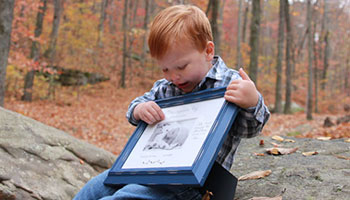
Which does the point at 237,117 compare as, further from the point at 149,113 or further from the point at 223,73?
the point at 149,113

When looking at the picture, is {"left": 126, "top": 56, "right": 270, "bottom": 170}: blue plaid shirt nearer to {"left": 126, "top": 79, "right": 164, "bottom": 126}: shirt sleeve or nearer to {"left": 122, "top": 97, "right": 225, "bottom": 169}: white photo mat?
{"left": 126, "top": 79, "right": 164, "bottom": 126}: shirt sleeve

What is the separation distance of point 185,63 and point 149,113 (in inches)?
15.6

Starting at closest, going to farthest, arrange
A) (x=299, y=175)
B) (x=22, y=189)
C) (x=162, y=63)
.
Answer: (x=162, y=63) → (x=299, y=175) → (x=22, y=189)

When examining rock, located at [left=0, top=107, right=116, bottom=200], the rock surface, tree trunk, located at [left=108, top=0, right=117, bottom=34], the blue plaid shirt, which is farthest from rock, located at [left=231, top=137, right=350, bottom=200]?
tree trunk, located at [left=108, top=0, right=117, bottom=34]

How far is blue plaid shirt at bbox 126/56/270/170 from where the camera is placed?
169 cm

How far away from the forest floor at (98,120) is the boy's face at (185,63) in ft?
16.7

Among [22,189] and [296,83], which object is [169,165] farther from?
[296,83]

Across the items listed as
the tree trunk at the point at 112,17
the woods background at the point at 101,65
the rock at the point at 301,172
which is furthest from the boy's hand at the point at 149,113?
the tree trunk at the point at 112,17

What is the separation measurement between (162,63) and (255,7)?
9.11 meters

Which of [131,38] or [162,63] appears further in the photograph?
[131,38]

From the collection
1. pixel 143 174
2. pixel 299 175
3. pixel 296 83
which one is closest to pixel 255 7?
pixel 299 175

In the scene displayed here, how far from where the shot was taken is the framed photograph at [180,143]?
4.66 ft

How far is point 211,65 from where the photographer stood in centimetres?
198

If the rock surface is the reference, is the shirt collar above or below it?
above
